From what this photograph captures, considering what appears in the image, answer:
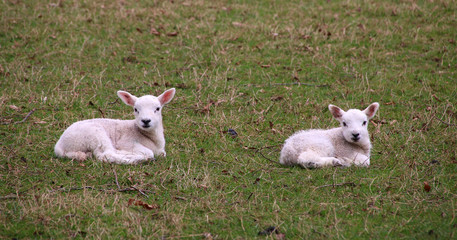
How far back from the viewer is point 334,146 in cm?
805

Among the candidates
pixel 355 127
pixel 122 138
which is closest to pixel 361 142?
pixel 355 127

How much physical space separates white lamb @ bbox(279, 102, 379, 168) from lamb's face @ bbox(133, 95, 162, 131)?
193cm

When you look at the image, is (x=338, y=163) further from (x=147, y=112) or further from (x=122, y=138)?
(x=122, y=138)

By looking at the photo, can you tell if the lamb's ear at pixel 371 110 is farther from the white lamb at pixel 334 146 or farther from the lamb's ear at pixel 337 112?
the lamb's ear at pixel 337 112

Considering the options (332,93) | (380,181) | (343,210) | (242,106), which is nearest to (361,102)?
(332,93)

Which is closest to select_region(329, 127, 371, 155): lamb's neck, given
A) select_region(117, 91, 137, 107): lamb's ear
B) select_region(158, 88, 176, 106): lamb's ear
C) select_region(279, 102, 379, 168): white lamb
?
select_region(279, 102, 379, 168): white lamb

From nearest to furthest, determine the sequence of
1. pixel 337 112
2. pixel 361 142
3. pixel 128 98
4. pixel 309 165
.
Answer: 1. pixel 309 165
2. pixel 361 142
3. pixel 337 112
4. pixel 128 98

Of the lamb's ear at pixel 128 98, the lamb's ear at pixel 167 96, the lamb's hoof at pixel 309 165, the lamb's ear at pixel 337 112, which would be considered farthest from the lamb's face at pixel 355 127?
the lamb's ear at pixel 128 98

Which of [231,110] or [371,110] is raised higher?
[371,110]

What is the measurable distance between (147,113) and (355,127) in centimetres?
300

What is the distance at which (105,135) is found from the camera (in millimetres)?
8133

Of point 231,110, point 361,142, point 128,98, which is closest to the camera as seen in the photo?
point 361,142

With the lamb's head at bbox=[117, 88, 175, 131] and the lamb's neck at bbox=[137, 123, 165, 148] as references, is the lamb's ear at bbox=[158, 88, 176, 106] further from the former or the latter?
the lamb's neck at bbox=[137, 123, 165, 148]

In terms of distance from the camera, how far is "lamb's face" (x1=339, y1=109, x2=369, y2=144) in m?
7.86
